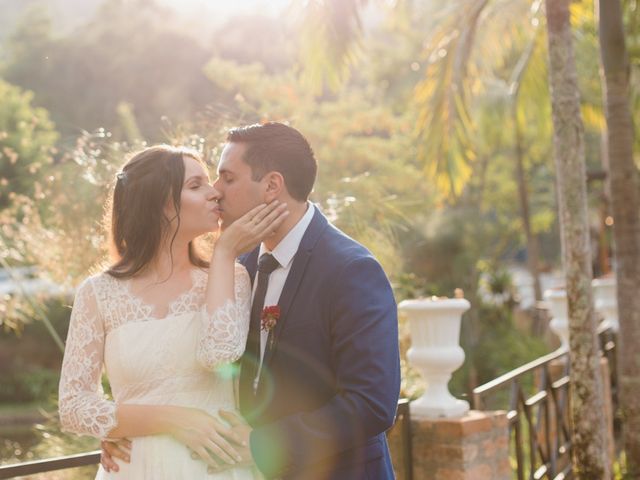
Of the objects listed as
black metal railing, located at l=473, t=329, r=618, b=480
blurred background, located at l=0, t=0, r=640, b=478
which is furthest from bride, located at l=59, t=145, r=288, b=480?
black metal railing, located at l=473, t=329, r=618, b=480

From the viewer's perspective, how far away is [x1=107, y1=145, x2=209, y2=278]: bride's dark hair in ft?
9.36

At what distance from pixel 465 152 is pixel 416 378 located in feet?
8.83

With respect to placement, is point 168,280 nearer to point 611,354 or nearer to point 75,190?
point 75,190

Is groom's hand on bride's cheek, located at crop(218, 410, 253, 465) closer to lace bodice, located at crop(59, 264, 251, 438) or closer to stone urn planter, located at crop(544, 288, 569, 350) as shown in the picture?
lace bodice, located at crop(59, 264, 251, 438)

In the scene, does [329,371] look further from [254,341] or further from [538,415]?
[538,415]

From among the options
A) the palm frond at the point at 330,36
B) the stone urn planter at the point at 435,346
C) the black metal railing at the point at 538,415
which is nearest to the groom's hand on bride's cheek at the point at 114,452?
the stone urn planter at the point at 435,346

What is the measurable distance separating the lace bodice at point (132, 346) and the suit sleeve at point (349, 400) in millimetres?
282

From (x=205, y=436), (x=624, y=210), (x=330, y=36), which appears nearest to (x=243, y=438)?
Answer: (x=205, y=436)

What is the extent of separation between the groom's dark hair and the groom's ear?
0.01m

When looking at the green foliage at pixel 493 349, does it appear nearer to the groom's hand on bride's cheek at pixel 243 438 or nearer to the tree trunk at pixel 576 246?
the tree trunk at pixel 576 246

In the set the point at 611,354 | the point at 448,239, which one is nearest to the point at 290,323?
the point at 611,354

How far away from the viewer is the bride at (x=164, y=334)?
266 centimetres

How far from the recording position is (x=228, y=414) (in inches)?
108

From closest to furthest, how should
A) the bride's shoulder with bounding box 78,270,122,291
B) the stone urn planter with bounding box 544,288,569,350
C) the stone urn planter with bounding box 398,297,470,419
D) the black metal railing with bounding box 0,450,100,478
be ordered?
the bride's shoulder with bounding box 78,270,122,291 < the black metal railing with bounding box 0,450,100,478 < the stone urn planter with bounding box 398,297,470,419 < the stone urn planter with bounding box 544,288,569,350
